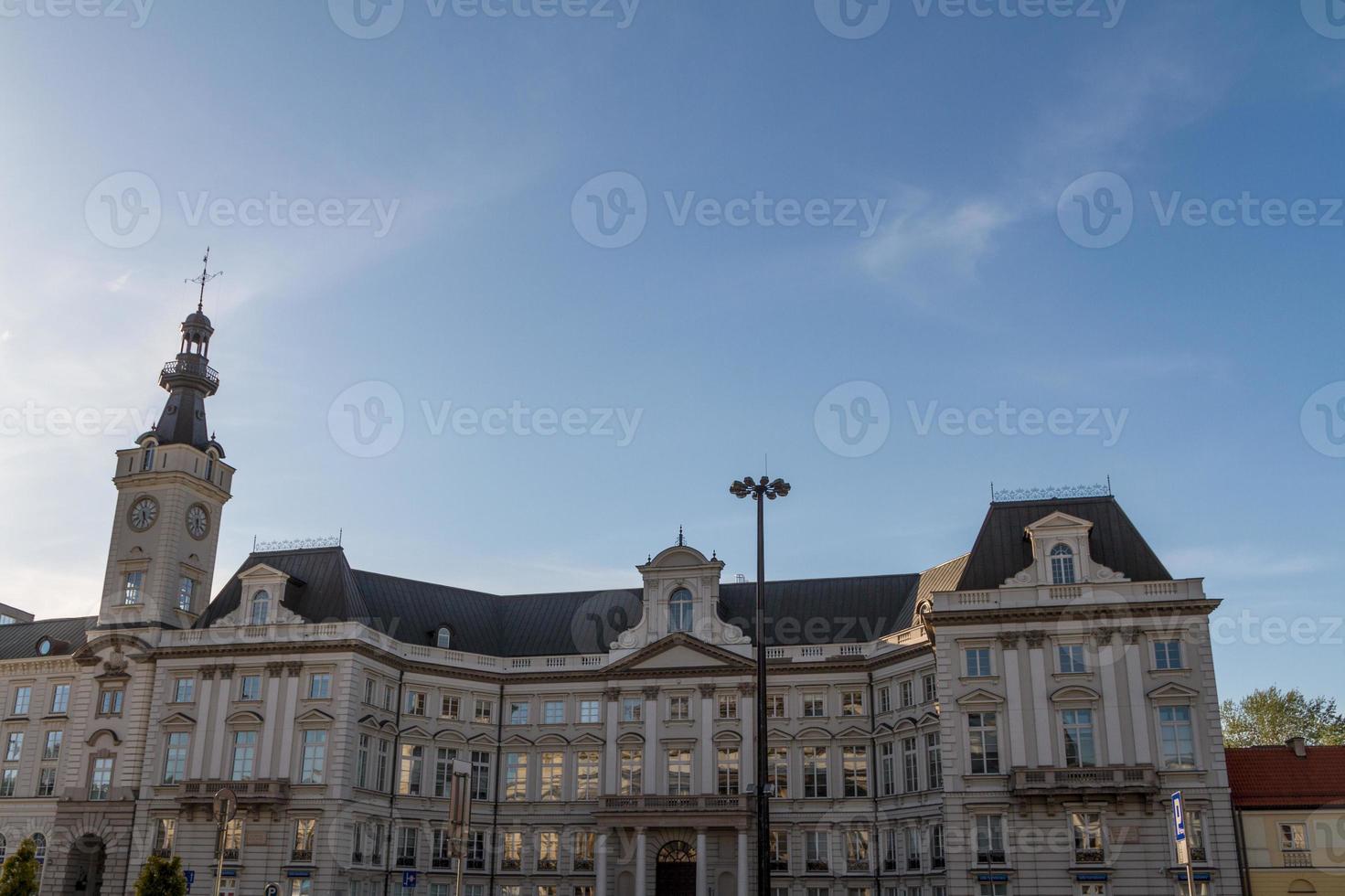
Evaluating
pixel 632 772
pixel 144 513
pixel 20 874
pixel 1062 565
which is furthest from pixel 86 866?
pixel 1062 565

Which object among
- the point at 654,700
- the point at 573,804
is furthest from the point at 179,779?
the point at 654,700

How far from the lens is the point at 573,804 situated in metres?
69.2

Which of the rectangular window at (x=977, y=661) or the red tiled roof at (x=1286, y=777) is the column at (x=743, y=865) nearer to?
the rectangular window at (x=977, y=661)

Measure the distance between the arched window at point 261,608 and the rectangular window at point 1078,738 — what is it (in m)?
44.7

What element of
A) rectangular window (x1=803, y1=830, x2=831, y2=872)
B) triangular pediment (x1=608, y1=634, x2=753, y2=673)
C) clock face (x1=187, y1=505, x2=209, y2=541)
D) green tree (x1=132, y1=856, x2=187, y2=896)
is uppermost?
clock face (x1=187, y1=505, x2=209, y2=541)

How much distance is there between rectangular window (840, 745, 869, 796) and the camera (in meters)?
66.2

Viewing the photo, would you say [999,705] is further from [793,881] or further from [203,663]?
[203,663]

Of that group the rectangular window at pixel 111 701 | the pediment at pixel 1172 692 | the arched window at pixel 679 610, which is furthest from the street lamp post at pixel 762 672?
the rectangular window at pixel 111 701

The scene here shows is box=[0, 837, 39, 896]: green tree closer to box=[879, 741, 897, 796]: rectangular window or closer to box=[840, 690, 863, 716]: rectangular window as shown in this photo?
box=[840, 690, 863, 716]: rectangular window

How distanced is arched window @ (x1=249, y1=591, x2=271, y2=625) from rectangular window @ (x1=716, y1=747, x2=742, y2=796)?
90.8 feet

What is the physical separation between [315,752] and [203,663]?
9.40 metres

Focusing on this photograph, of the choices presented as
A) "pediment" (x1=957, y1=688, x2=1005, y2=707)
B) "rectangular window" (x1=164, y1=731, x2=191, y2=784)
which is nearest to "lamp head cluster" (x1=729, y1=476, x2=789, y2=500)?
"pediment" (x1=957, y1=688, x2=1005, y2=707)

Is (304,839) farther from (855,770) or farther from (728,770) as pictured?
(855,770)

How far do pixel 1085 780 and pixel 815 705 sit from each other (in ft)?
55.5
